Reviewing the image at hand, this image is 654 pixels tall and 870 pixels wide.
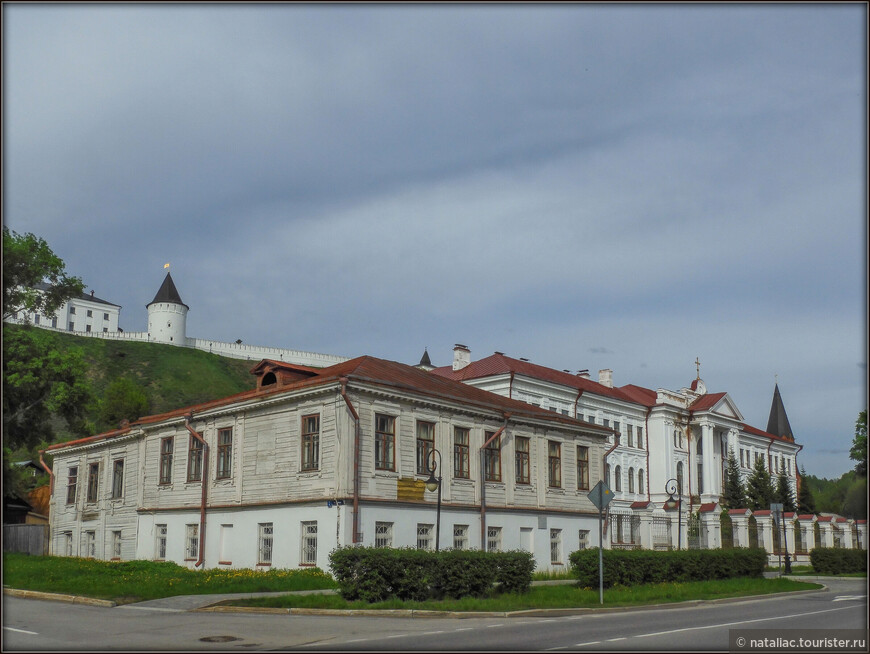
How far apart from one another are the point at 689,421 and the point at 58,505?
44910 millimetres

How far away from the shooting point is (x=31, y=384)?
37906 millimetres

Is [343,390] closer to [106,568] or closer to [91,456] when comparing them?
[106,568]

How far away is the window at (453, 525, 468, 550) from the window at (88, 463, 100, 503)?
1795cm

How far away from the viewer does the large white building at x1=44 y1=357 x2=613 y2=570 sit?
26.7m

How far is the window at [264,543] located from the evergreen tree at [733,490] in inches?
1841

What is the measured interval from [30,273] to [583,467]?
2478 cm

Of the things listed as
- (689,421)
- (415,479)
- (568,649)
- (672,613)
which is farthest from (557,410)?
(568,649)

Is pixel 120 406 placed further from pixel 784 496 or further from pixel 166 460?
pixel 784 496

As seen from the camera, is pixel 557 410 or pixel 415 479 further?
pixel 557 410

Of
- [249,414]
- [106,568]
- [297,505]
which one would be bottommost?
[106,568]

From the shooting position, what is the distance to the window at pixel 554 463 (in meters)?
33.9

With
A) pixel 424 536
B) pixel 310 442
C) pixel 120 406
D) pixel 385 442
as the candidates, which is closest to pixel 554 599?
pixel 424 536

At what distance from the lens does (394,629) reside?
15117 millimetres

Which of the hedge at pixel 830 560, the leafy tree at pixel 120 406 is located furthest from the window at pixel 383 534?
the leafy tree at pixel 120 406
